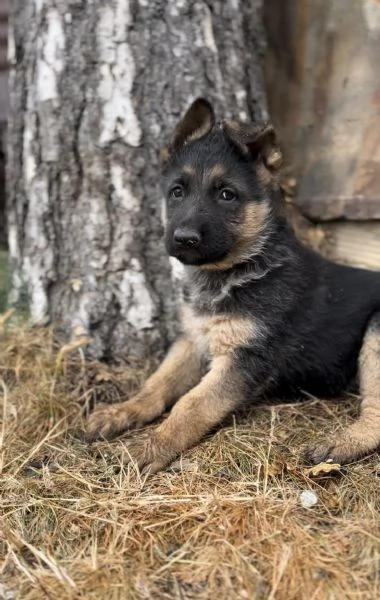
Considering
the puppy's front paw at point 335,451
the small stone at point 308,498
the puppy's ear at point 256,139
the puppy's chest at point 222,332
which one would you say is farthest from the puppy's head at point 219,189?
the small stone at point 308,498

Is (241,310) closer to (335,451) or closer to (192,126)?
(335,451)

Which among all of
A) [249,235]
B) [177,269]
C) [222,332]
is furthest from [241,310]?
[177,269]

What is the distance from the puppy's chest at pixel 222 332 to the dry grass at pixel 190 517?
45 centimetres

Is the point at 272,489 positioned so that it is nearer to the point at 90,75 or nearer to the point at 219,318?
the point at 219,318

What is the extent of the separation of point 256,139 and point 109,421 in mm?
1811

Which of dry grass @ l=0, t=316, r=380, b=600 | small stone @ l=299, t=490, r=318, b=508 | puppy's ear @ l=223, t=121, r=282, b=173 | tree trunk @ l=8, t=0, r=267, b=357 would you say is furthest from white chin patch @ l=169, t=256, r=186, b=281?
small stone @ l=299, t=490, r=318, b=508

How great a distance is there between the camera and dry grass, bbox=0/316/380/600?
2350 millimetres

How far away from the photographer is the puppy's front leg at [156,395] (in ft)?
11.5

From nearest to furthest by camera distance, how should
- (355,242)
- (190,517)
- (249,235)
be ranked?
1. (190,517)
2. (249,235)
3. (355,242)

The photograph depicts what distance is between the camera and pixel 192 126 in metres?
3.74

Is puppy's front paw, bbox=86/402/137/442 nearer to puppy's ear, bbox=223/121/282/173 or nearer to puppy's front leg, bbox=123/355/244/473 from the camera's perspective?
puppy's front leg, bbox=123/355/244/473

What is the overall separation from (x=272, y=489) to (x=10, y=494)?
4.07 ft

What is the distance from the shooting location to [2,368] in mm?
4074

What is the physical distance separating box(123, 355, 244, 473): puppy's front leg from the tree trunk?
0.91 meters
